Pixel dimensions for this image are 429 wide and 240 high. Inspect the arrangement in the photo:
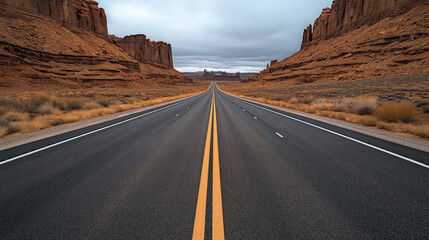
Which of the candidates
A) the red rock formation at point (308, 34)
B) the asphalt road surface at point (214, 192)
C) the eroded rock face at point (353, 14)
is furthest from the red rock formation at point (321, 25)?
the asphalt road surface at point (214, 192)

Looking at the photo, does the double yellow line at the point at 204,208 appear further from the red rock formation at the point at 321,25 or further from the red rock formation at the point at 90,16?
the red rock formation at the point at 321,25

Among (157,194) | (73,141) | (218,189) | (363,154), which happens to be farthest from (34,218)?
(363,154)

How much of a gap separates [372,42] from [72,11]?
111 meters

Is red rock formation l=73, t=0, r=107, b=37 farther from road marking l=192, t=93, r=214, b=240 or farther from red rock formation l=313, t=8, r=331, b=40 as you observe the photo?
red rock formation l=313, t=8, r=331, b=40

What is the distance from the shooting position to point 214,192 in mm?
2871

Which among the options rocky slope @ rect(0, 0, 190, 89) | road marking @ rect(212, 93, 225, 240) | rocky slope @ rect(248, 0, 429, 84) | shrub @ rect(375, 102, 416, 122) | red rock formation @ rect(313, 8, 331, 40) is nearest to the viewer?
road marking @ rect(212, 93, 225, 240)

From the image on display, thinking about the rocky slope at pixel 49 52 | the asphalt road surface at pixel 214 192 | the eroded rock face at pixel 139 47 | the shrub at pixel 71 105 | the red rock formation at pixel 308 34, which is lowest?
the asphalt road surface at pixel 214 192

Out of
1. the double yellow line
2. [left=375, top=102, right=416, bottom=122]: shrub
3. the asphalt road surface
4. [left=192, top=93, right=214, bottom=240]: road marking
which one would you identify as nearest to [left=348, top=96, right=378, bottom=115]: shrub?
[left=375, top=102, right=416, bottom=122]: shrub

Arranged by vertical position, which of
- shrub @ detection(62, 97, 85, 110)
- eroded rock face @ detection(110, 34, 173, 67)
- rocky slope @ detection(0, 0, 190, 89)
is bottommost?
shrub @ detection(62, 97, 85, 110)

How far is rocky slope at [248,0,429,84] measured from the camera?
42.4 m

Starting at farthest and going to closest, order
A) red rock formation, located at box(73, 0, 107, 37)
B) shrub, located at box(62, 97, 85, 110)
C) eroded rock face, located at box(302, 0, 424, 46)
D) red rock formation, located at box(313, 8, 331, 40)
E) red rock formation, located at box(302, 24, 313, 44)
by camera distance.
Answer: red rock formation, located at box(302, 24, 313, 44) < red rock formation, located at box(313, 8, 331, 40) < red rock formation, located at box(73, 0, 107, 37) < eroded rock face, located at box(302, 0, 424, 46) < shrub, located at box(62, 97, 85, 110)

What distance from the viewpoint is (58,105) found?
1344cm

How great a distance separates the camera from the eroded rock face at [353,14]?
62.4m

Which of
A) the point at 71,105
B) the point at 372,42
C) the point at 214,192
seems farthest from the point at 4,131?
A: the point at 372,42
